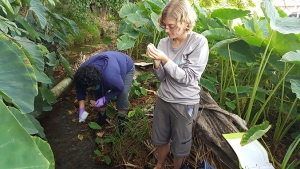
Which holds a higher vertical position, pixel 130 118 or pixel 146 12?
pixel 146 12

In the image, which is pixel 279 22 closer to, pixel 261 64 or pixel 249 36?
pixel 249 36

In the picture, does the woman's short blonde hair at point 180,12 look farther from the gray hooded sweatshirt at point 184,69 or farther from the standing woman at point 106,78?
the standing woman at point 106,78

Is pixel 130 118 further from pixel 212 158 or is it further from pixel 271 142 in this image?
pixel 271 142

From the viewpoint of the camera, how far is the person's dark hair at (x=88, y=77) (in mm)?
1791

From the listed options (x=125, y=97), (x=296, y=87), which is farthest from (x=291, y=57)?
(x=125, y=97)

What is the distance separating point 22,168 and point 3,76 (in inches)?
14.5

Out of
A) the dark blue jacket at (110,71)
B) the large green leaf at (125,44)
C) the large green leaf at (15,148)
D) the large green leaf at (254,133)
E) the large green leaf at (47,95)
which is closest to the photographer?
the large green leaf at (15,148)

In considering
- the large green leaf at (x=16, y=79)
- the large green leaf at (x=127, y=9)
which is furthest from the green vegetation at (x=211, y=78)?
the large green leaf at (x=127, y=9)

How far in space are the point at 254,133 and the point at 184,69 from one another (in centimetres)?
44

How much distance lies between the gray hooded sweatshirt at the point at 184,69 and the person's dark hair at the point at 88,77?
533 mm

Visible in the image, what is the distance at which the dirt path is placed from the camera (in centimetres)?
201

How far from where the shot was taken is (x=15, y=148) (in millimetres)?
509

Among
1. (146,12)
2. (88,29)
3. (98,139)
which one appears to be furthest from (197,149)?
(88,29)

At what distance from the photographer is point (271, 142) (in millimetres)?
1913
